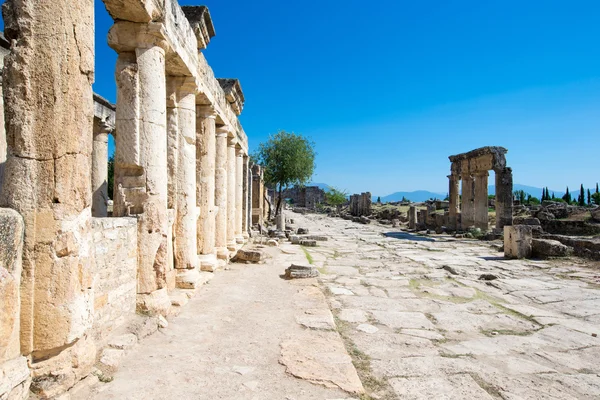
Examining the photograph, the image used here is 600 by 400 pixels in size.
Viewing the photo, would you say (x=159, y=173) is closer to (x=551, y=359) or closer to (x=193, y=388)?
(x=193, y=388)

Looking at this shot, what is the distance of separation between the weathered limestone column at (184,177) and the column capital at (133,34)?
1.40 metres

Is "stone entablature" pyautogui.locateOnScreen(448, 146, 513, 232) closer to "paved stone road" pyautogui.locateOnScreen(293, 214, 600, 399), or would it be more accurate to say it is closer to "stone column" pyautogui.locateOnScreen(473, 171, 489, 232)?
"stone column" pyautogui.locateOnScreen(473, 171, 489, 232)

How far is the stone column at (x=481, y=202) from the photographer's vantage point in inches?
758

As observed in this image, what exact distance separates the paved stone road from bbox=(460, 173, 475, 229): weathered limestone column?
1070cm

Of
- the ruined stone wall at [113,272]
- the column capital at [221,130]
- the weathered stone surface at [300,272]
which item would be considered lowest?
the weathered stone surface at [300,272]

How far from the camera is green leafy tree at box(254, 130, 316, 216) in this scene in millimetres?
24297

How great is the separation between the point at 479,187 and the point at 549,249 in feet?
30.9

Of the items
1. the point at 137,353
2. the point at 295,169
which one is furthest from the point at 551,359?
the point at 295,169

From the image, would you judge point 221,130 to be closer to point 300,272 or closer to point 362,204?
point 300,272

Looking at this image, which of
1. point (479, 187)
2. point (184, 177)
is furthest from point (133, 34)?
point (479, 187)

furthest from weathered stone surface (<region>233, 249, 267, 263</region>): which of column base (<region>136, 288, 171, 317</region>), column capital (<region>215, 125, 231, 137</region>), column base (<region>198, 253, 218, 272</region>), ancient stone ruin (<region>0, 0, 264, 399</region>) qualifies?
column base (<region>136, 288, 171, 317</region>)

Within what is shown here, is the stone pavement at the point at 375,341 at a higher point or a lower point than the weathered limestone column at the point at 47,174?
lower

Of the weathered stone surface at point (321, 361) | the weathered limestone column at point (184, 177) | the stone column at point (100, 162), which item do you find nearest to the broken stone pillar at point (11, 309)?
the weathered stone surface at point (321, 361)

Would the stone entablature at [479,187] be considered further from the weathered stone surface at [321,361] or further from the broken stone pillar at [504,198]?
the weathered stone surface at [321,361]
